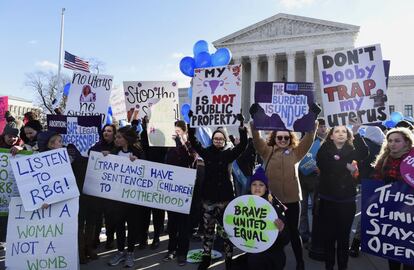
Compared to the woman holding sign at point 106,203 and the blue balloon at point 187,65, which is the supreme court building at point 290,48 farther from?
the woman holding sign at point 106,203

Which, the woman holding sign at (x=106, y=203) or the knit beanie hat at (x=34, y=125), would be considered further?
the knit beanie hat at (x=34, y=125)

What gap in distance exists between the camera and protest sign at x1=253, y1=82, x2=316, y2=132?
4.93 metres

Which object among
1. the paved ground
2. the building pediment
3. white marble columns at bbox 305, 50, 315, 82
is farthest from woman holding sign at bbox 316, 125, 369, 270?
the building pediment

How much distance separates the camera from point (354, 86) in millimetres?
4965

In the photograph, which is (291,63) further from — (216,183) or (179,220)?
(216,183)

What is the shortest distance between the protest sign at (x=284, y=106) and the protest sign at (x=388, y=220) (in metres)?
1.20

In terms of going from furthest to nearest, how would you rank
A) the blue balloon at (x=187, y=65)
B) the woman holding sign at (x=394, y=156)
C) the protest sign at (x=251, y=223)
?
the blue balloon at (x=187, y=65), the woman holding sign at (x=394, y=156), the protest sign at (x=251, y=223)

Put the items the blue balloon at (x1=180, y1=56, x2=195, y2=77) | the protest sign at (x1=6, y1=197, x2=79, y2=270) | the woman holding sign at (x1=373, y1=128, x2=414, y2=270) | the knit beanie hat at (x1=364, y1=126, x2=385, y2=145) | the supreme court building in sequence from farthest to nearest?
the supreme court building, the blue balloon at (x1=180, y1=56, x2=195, y2=77), the knit beanie hat at (x1=364, y1=126, x2=385, y2=145), the protest sign at (x1=6, y1=197, x2=79, y2=270), the woman holding sign at (x1=373, y1=128, x2=414, y2=270)

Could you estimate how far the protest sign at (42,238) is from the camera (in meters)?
4.21

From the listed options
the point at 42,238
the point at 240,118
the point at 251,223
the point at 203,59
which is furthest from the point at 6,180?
the point at 203,59

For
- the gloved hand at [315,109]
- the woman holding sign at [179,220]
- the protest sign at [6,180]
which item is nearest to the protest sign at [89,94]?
the woman holding sign at [179,220]

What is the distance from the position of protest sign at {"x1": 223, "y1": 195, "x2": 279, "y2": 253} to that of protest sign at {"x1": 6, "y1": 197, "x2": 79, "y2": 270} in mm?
1893

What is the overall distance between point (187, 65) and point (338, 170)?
389 cm

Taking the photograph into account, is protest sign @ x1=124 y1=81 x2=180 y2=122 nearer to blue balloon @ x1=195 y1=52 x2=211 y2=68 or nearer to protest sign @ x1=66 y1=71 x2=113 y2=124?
protest sign @ x1=66 y1=71 x2=113 y2=124
